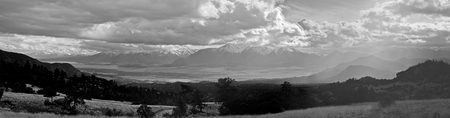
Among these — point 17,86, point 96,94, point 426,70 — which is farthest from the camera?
point 96,94

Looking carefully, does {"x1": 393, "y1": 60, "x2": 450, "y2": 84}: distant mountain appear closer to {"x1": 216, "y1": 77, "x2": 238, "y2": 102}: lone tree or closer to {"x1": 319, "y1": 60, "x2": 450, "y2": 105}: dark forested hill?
{"x1": 319, "y1": 60, "x2": 450, "y2": 105}: dark forested hill

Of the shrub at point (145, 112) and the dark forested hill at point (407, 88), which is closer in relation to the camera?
the shrub at point (145, 112)

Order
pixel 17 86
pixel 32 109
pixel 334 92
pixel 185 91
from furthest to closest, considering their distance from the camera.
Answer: pixel 17 86 → pixel 334 92 → pixel 185 91 → pixel 32 109

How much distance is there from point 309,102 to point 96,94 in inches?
4024

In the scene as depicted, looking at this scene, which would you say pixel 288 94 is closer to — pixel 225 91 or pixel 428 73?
pixel 225 91

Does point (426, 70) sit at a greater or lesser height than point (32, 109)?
greater

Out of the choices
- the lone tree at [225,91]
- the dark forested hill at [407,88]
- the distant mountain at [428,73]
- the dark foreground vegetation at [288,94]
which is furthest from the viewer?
the distant mountain at [428,73]

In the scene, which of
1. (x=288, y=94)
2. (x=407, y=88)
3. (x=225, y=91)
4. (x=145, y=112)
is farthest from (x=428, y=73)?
(x=145, y=112)

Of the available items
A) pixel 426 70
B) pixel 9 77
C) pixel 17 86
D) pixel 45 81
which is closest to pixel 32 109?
pixel 17 86

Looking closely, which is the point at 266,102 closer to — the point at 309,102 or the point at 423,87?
the point at 309,102

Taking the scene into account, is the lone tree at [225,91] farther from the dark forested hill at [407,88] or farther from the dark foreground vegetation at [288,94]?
the dark forested hill at [407,88]

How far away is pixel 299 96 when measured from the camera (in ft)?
273

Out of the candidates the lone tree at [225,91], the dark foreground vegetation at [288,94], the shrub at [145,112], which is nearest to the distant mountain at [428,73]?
the dark foreground vegetation at [288,94]

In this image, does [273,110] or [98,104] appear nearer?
[273,110]
